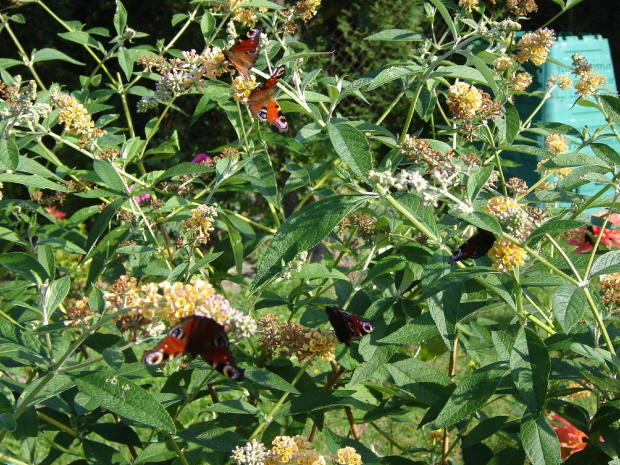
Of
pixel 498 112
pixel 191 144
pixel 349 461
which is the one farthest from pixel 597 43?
pixel 349 461

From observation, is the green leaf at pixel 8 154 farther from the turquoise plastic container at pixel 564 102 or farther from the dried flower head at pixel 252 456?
the turquoise plastic container at pixel 564 102

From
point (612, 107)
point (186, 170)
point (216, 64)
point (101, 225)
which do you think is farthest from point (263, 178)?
point (612, 107)

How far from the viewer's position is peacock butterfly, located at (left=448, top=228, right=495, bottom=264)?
1297 millimetres

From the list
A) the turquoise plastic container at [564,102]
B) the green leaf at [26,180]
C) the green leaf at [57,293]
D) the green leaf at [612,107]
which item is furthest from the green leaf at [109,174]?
the turquoise plastic container at [564,102]

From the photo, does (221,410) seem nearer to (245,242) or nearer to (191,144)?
(245,242)

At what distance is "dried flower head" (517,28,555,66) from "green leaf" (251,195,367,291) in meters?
0.86

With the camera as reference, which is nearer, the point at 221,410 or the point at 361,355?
the point at 221,410

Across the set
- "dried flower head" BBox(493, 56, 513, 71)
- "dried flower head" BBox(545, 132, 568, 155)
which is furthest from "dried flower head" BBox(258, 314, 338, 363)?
"dried flower head" BBox(545, 132, 568, 155)

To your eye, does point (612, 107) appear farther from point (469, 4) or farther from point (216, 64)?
→ point (216, 64)

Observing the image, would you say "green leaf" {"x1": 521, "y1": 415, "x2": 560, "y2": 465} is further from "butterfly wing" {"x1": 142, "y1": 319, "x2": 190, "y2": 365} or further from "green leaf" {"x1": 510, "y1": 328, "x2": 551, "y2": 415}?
"butterfly wing" {"x1": 142, "y1": 319, "x2": 190, "y2": 365}

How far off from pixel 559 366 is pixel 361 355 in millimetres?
436

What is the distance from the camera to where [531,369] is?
122 cm

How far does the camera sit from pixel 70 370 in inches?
48.9

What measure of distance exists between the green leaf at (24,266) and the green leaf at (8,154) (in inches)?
8.5
